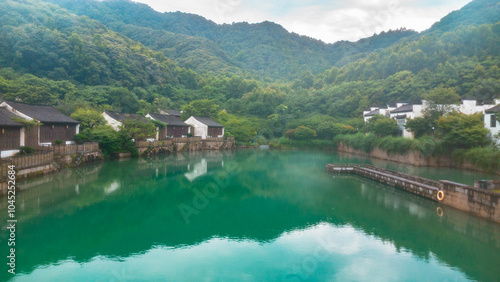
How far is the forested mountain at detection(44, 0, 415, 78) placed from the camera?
338ft

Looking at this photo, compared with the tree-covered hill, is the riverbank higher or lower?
lower

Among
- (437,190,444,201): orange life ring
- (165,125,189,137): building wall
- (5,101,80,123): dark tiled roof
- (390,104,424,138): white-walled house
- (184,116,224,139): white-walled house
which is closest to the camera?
(437,190,444,201): orange life ring

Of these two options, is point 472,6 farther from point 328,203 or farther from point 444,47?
point 328,203

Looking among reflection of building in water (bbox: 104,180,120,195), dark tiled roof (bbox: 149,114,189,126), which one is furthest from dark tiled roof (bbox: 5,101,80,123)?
dark tiled roof (bbox: 149,114,189,126)

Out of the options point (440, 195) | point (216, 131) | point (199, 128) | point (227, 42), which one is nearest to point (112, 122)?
point (199, 128)

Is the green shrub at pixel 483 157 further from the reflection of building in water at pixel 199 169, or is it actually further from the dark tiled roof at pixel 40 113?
the dark tiled roof at pixel 40 113

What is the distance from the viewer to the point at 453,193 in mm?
13844

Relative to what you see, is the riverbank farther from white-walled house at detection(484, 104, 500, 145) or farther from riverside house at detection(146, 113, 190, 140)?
riverside house at detection(146, 113, 190, 140)

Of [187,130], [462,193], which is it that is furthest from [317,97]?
[462,193]

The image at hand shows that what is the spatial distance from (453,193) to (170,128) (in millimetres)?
31818

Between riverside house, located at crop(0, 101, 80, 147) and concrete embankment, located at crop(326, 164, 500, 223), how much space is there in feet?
73.2

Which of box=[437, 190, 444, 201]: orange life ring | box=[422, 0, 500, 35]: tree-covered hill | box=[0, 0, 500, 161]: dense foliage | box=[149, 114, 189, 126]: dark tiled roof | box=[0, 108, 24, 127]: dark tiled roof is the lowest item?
box=[437, 190, 444, 201]: orange life ring

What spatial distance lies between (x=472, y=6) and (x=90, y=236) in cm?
9898

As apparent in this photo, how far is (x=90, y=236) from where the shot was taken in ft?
33.9
